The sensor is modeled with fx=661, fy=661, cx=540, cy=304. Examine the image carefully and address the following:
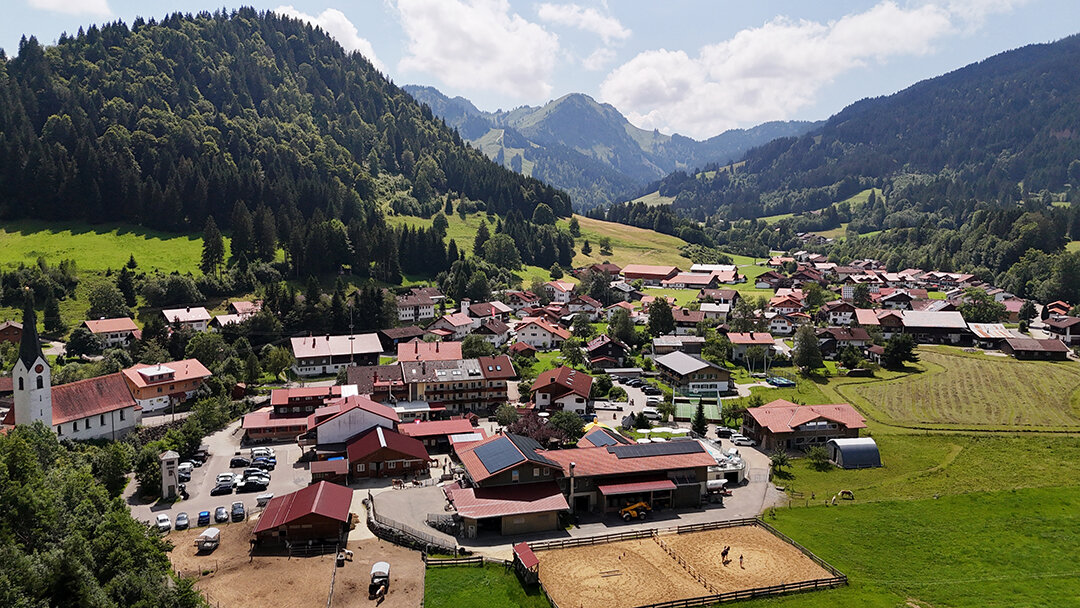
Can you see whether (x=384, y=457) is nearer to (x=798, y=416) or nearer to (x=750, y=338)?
(x=798, y=416)

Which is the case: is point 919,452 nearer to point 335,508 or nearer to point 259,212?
point 335,508

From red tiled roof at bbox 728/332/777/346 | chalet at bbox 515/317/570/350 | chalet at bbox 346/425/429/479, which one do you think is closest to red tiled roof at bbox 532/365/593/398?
chalet at bbox 346/425/429/479

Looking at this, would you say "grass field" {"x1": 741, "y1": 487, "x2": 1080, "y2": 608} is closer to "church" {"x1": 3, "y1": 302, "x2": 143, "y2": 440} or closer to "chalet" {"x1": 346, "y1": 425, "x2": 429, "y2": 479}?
"chalet" {"x1": 346, "y1": 425, "x2": 429, "y2": 479}

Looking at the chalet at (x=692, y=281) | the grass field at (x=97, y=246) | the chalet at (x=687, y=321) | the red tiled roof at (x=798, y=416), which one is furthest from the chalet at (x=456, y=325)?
the chalet at (x=692, y=281)

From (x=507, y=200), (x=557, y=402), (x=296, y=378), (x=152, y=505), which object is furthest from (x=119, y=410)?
(x=507, y=200)

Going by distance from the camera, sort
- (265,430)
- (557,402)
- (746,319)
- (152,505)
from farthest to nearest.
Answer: (746,319) < (557,402) < (265,430) < (152,505)

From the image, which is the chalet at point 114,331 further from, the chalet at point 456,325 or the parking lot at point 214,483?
the chalet at point 456,325

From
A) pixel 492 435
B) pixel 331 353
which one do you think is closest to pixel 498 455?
pixel 492 435
